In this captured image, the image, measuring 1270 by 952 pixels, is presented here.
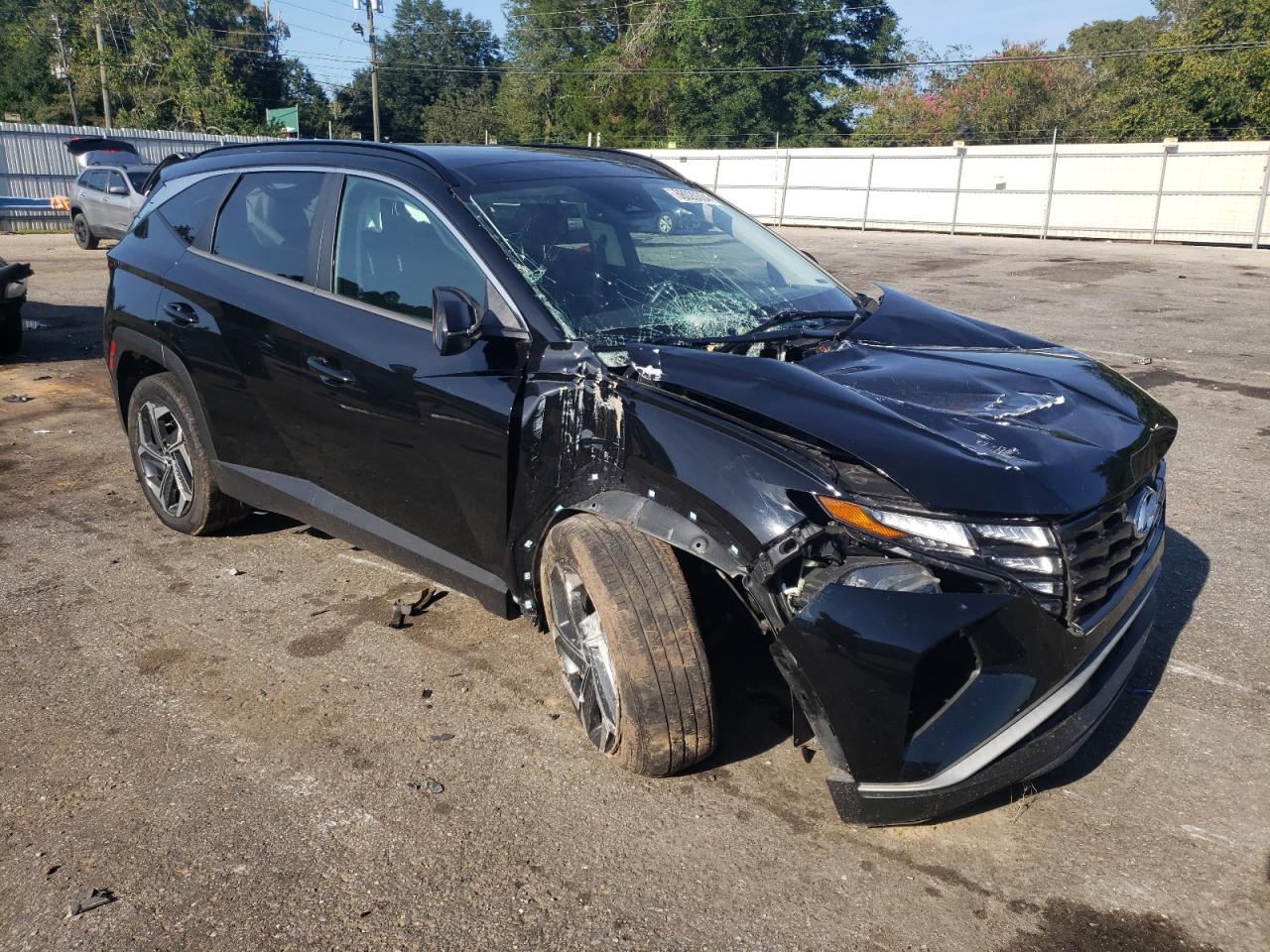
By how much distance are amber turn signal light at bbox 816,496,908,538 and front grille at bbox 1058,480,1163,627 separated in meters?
0.45

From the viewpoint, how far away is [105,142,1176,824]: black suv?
2.53m

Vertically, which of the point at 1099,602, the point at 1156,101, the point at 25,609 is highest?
the point at 1156,101

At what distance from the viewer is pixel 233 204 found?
4.55m

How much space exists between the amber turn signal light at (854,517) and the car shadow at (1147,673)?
98cm

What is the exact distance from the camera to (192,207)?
189 inches

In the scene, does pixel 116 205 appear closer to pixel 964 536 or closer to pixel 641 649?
pixel 641 649

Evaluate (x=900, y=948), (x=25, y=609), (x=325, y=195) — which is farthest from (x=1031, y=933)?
(x=25, y=609)

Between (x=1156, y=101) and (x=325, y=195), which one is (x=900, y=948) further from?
(x=1156, y=101)

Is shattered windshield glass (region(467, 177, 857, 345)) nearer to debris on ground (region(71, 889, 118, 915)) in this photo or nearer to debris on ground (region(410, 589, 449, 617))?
debris on ground (region(410, 589, 449, 617))

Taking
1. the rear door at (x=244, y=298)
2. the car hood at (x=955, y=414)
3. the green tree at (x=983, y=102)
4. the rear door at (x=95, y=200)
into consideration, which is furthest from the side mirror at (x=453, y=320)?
the green tree at (x=983, y=102)

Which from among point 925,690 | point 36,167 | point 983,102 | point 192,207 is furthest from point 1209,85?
point 925,690

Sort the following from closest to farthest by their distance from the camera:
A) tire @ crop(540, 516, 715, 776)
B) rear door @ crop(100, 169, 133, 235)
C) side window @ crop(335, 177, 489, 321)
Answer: tire @ crop(540, 516, 715, 776)
side window @ crop(335, 177, 489, 321)
rear door @ crop(100, 169, 133, 235)

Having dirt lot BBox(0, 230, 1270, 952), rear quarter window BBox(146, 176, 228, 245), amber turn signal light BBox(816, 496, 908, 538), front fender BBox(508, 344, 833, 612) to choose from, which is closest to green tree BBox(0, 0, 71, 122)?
rear quarter window BBox(146, 176, 228, 245)

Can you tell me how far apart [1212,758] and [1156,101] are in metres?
40.9
